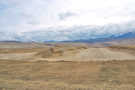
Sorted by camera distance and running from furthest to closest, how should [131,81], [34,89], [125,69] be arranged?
[125,69], [131,81], [34,89]

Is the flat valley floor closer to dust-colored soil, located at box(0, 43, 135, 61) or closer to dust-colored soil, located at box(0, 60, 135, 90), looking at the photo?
dust-colored soil, located at box(0, 60, 135, 90)

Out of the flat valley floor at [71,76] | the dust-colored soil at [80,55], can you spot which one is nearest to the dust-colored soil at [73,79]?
the flat valley floor at [71,76]

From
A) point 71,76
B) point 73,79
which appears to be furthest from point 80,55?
point 73,79

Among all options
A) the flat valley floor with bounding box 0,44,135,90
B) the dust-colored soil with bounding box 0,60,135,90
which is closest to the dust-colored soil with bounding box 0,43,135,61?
the flat valley floor with bounding box 0,44,135,90

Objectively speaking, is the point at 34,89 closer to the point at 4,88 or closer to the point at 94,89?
the point at 4,88

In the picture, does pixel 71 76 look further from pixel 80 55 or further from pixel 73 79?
pixel 80 55

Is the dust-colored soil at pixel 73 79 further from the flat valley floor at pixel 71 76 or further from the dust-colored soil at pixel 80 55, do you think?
the dust-colored soil at pixel 80 55

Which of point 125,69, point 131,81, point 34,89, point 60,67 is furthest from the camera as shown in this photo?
point 60,67

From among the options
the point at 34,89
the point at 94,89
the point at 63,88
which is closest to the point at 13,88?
the point at 34,89

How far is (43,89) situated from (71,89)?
2.09m

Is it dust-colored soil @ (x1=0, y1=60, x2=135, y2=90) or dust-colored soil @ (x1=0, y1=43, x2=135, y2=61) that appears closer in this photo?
dust-colored soil @ (x1=0, y1=60, x2=135, y2=90)

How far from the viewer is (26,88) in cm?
1172

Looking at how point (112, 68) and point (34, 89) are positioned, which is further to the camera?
point (112, 68)

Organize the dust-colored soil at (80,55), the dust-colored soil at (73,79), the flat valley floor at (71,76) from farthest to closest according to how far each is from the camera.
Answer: the dust-colored soil at (80,55) < the flat valley floor at (71,76) < the dust-colored soil at (73,79)
